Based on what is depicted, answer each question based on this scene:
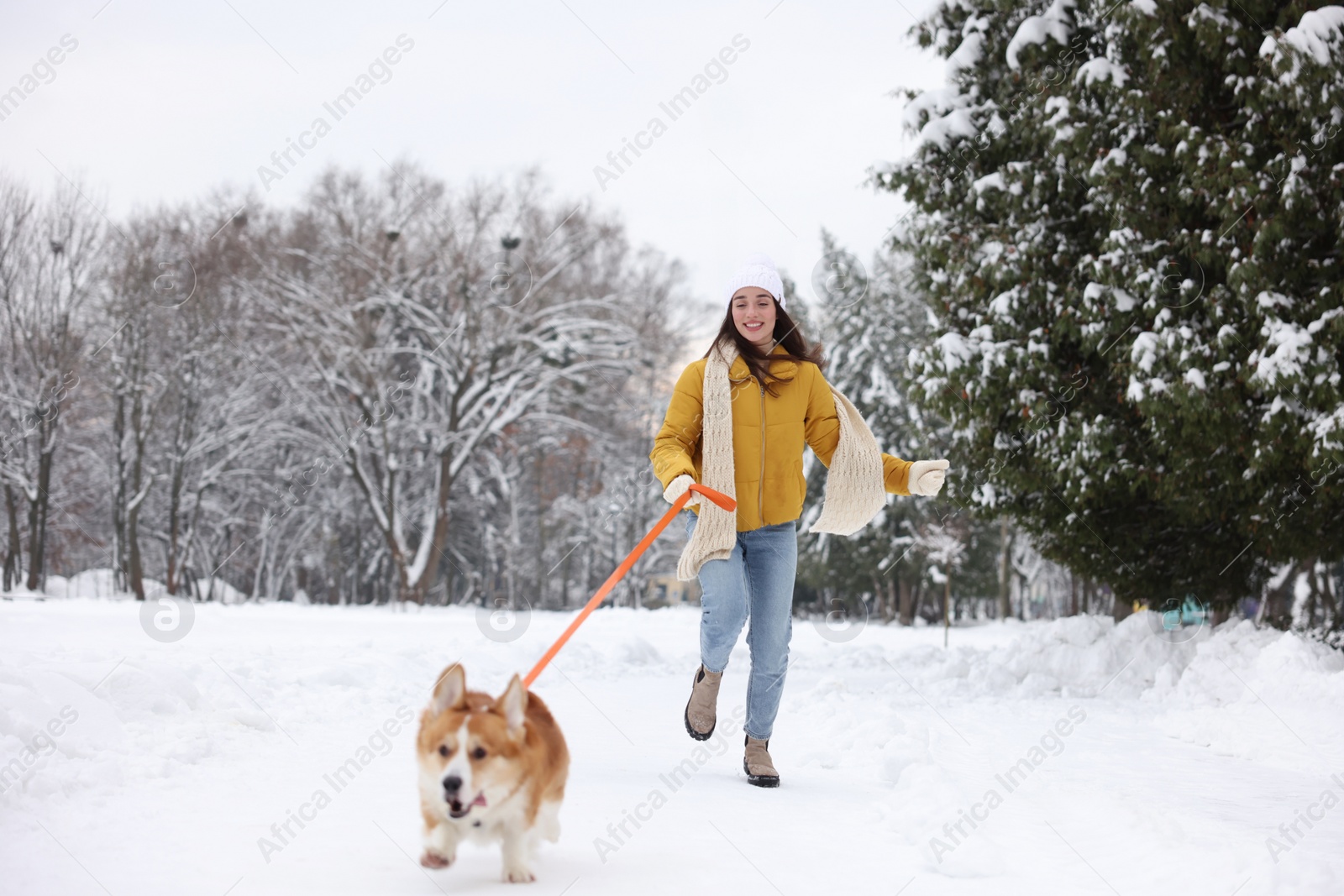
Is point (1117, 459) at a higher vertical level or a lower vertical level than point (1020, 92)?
lower

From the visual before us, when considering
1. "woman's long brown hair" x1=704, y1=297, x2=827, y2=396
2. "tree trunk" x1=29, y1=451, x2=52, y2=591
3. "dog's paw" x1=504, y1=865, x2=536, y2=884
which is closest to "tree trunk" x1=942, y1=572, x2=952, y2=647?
"woman's long brown hair" x1=704, y1=297, x2=827, y2=396

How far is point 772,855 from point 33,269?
2565 centimetres

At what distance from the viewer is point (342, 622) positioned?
1606cm

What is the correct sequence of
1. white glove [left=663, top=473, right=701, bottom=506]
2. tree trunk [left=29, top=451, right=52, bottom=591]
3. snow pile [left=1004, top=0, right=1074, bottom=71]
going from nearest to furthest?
white glove [left=663, top=473, right=701, bottom=506] → snow pile [left=1004, top=0, right=1074, bottom=71] → tree trunk [left=29, top=451, right=52, bottom=591]

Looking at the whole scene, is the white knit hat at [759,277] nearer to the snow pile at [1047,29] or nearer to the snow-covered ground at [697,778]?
the snow-covered ground at [697,778]

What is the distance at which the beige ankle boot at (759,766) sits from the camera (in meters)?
5.03

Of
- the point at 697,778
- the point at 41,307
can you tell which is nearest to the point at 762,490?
the point at 697,778

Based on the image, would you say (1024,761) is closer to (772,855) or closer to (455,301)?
(772,855)

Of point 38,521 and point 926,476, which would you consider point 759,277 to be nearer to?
point 926,476

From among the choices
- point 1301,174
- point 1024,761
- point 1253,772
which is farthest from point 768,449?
point 1301,174

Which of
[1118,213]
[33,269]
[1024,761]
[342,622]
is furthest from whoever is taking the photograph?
[33,269]

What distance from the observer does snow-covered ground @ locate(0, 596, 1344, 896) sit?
11.2 ft

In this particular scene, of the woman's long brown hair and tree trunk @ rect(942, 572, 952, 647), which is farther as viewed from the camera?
tree trunk @ rect(942, 572, 952, 647)

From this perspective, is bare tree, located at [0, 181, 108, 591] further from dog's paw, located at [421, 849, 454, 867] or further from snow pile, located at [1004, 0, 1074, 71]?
dog's paw, located at [421, 849, 454, 867]
